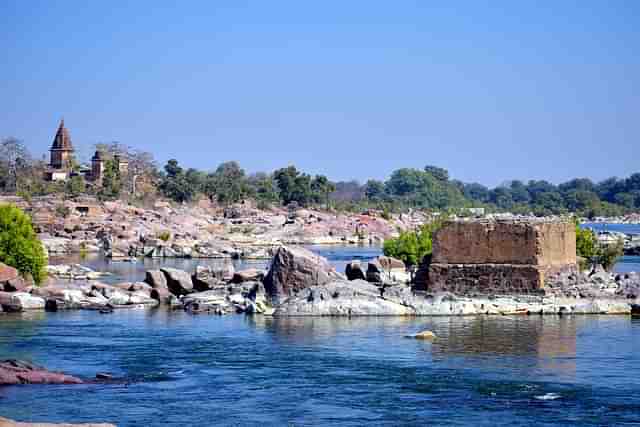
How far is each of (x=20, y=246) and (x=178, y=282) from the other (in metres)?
6.82

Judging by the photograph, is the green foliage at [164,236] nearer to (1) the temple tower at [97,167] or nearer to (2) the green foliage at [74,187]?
(2) the green foliage at [74,187]

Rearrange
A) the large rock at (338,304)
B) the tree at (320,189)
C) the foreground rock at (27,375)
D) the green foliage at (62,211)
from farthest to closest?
the tree at (320,189) < the green foliage at (62,211) < the large rock at (338,304) < the foreground rock at (27,375)

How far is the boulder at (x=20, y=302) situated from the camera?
41375 millimetres

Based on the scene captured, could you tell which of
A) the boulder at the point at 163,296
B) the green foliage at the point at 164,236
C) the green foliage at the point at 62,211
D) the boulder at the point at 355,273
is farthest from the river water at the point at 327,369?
the green foliage at the point at 62,211

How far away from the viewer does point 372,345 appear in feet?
110

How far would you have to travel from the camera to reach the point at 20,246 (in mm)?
47469

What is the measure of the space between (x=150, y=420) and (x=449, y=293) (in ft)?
62.9

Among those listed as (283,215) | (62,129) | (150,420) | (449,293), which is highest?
(62,129)

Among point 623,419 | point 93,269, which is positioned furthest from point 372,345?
point 93,269

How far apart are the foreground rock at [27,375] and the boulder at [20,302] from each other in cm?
1389

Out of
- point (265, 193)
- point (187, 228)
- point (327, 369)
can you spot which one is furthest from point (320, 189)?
point (327, 369)

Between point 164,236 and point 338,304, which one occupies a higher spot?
point 164,236

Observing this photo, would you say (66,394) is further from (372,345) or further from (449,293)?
(449,293)

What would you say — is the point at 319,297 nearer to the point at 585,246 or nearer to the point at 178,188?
the point at 585,246
